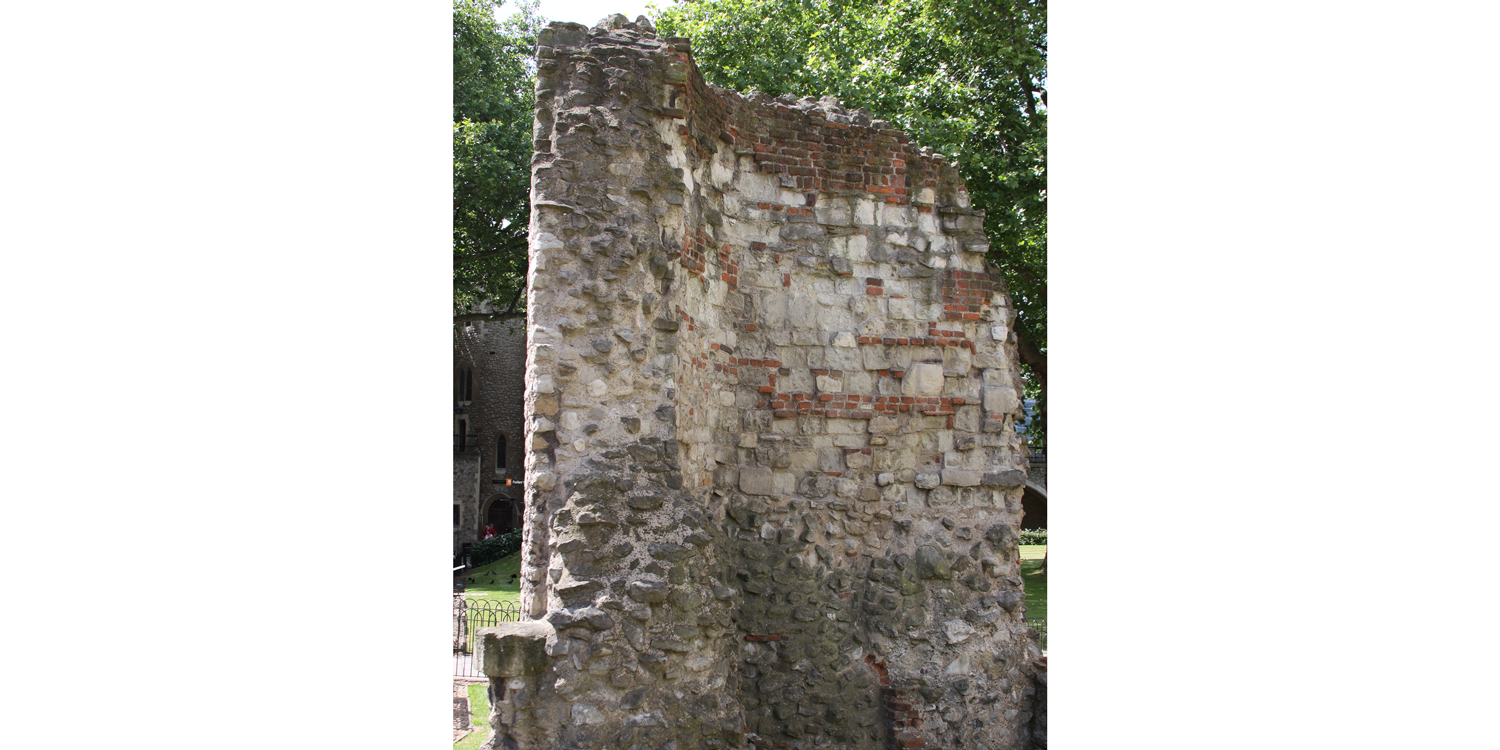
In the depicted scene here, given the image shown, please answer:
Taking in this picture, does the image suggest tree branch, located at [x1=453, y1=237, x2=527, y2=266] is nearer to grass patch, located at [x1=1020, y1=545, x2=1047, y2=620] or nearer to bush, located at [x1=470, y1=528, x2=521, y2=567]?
bush, located at [x1=470, y1=528, x2=521, y2=567]

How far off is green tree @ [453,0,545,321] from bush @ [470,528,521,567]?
7303 mm

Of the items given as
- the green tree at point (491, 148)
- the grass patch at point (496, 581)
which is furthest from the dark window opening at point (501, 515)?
the green tree at point (491, 148)

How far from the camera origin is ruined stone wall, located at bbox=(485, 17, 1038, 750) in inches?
178

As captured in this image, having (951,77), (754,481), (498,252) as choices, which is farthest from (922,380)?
(498,252)

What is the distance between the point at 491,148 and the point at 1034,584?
1289cm

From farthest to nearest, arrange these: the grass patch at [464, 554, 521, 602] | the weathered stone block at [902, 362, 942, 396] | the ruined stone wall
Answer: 1. the grass patch at [464, 554, 521, 602]
2. the weathered stone block at [902, 362, 942, 396]
3. the ruined stone wall

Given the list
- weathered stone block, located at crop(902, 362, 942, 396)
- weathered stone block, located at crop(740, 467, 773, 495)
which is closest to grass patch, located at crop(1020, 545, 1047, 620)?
weathered stone block, located at crop(902, 362, 942, 396)

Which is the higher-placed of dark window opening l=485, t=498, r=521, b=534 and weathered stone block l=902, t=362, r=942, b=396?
weathered stone block l=902, t=362, r=942, b=396

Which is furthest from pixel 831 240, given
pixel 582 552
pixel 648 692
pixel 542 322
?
pixel 648 692

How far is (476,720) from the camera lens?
8.28 meters

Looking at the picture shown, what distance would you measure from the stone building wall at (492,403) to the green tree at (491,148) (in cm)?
954

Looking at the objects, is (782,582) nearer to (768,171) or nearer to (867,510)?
(867,510)

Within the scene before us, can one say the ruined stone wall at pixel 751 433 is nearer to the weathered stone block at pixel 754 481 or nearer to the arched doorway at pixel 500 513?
the weathered stone block at pixel 754 481

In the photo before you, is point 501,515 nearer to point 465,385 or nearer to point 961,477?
point 465,385
